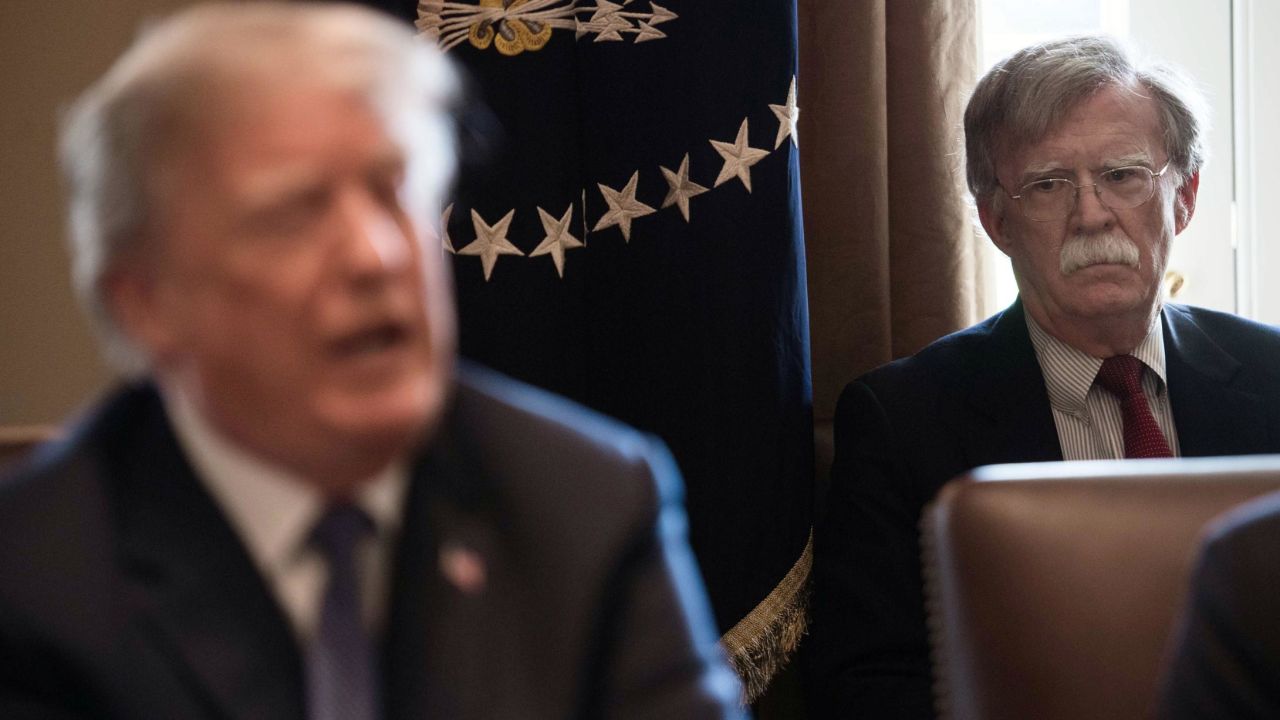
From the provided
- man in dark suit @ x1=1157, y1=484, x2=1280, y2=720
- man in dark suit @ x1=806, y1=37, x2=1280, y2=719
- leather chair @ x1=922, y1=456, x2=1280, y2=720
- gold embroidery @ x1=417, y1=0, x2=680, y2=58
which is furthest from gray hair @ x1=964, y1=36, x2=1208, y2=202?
man in dark suit @ x1=1157, y1=484, x2=1280, y2=720

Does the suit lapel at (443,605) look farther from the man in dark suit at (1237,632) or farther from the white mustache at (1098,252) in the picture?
the white mustache at (1098,252)

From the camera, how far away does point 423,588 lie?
33.8 inches

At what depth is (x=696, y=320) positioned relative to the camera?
80.5 inches

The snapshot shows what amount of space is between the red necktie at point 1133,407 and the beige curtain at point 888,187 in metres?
0.35

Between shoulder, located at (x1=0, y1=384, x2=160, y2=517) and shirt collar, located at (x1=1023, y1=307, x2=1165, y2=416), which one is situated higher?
shoulder, located at (x1=0, y1=384, x2=160, y2=517)

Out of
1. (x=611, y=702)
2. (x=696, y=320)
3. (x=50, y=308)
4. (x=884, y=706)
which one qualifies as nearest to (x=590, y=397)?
(x=696, y=320)

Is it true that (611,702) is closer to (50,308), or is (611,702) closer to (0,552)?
(0,552)

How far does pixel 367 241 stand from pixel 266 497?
181 mm

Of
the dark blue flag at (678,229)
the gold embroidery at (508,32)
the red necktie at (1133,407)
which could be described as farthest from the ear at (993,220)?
the gold embroidery at (508,32)

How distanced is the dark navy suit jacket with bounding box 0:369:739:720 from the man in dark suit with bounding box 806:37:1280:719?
1.07 meters

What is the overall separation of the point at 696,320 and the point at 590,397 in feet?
0.71

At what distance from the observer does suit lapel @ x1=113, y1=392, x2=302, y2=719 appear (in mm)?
809

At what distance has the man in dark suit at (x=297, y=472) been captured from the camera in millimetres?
792

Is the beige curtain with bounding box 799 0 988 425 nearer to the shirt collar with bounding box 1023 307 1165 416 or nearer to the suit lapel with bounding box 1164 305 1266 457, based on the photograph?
the shirt collar with bounding box 1023 307 1165 416
